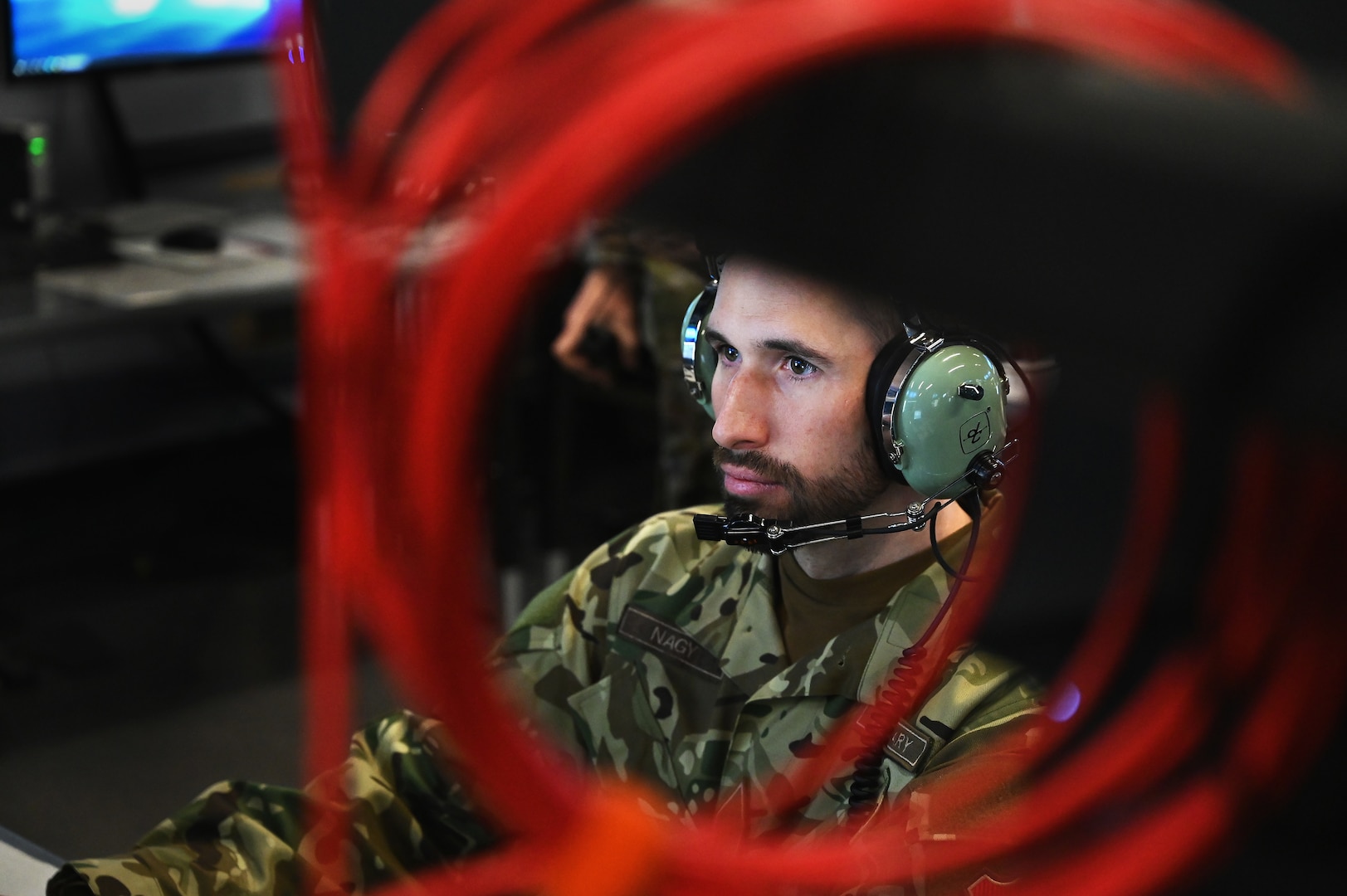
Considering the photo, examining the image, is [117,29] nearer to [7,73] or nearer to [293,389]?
[7,73]

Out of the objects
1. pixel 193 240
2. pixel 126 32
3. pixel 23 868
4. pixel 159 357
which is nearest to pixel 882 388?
pixel 23 868

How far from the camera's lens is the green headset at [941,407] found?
42.2 inches

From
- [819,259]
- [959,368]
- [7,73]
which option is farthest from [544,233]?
[7,73]

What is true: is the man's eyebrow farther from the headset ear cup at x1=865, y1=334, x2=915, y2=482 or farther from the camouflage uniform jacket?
the camouflage uniform jacket

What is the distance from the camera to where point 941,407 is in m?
1.07

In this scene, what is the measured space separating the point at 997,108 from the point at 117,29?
10.3ft

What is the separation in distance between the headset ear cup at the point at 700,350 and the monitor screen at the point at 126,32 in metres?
2.21

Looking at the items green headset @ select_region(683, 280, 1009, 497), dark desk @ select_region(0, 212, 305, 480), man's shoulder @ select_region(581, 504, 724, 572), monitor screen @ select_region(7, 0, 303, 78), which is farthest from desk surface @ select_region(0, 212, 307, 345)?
green headset @ select_region(683, 280, 1009, 497)

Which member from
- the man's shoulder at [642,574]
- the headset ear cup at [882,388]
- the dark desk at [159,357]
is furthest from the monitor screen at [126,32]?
the headset ear cup at [882,388]

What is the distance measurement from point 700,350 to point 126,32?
7.65 ft

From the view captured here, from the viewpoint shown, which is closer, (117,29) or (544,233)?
(544,233)

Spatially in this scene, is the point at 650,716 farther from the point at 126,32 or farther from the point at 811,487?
the point at 126,32

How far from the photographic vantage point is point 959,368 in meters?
1.07

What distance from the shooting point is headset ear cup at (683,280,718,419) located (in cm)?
124
